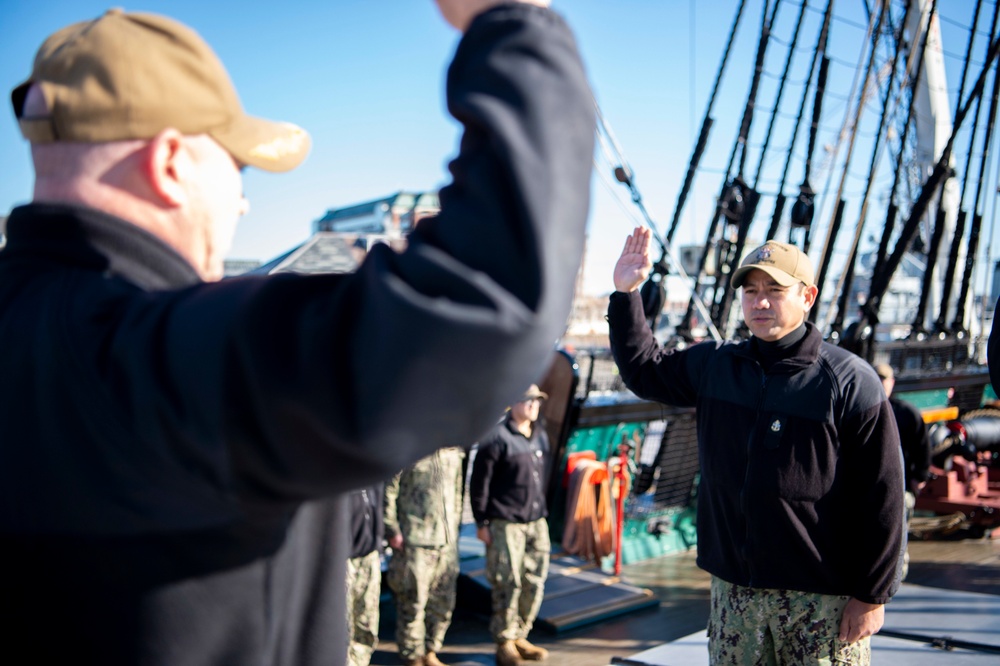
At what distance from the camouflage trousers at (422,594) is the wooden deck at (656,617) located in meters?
0.33

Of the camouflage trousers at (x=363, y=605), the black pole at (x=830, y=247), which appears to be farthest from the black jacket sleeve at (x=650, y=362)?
the black pole at (x=830, y=247)

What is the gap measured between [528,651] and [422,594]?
803mm

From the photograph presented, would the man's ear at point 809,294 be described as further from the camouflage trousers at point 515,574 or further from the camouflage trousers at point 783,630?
the camouflage trousers at point 515,574

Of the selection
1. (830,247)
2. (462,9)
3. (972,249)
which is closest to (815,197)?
(830,247)

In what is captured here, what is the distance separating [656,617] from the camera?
6.02m

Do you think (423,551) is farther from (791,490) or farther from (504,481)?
(791,490)

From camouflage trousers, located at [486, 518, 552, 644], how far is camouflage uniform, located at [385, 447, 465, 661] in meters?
0.29

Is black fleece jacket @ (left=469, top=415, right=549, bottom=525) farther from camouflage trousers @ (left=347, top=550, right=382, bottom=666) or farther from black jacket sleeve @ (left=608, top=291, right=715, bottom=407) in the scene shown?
black jacket sleeve @ (left=608, top=291, right=715, bottom=407)

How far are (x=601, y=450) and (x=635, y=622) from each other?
1.92 meters

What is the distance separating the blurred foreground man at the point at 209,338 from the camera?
70 cm

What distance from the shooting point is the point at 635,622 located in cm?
590

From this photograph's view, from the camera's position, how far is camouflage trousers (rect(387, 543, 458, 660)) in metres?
4.94

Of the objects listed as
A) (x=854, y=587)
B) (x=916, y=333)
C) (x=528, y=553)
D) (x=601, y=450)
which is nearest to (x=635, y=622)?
(x=528, y=553)

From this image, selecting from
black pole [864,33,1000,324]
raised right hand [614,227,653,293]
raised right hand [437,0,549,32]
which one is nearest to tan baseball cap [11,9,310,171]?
raised right hand [437,0,549,32]
